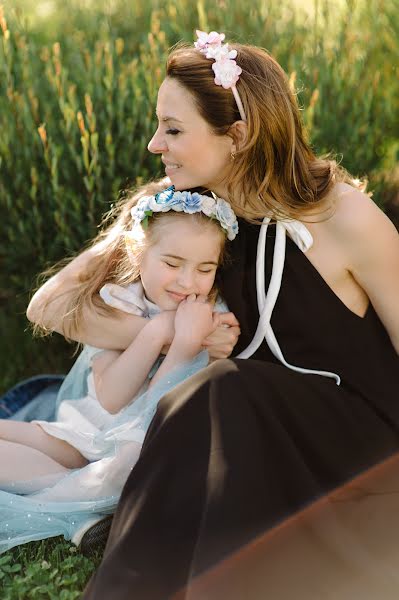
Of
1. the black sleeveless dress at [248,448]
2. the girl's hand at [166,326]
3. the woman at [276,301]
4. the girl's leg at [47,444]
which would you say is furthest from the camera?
the girl's leg at [47,444]

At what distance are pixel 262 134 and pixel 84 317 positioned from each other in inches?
36.0

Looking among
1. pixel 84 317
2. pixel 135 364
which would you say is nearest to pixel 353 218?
pixel 135 364

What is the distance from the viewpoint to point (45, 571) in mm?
2857

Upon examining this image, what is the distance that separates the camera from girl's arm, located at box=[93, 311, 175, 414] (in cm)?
315

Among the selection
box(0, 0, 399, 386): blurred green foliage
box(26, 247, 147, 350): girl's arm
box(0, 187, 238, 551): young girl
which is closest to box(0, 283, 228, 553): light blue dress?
box(0, 187, 238, 551): young girl

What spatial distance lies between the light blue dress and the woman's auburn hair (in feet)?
1.42

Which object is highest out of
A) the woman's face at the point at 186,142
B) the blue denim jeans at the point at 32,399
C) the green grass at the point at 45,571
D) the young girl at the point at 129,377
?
the woman's face at the point at 186,142

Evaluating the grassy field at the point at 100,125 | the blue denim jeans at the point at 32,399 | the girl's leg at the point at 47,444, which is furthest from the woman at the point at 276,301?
the grassy field at the point at 100,125

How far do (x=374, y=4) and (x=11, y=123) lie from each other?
1.99 m

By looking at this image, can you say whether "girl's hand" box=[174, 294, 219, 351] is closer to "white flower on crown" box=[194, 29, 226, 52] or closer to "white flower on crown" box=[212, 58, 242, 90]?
"white flower on crown" box=[212, 58, 242, 90]

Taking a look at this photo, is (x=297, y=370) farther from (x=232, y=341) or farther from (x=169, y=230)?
(x=169, y=230)

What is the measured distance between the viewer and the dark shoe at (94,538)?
2.92 meters

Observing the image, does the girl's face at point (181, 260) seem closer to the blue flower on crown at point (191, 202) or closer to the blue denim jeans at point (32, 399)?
the blue flower on crown at point (191, 202)

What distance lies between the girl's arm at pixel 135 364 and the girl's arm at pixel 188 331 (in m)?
0.05
